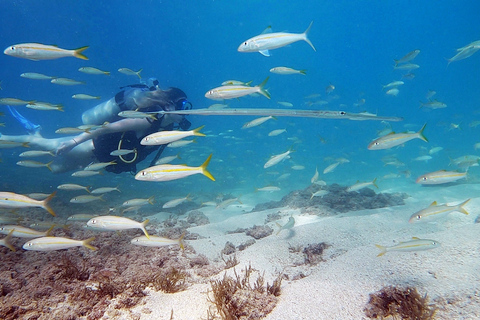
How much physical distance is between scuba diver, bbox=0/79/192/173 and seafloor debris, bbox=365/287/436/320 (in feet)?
19.2

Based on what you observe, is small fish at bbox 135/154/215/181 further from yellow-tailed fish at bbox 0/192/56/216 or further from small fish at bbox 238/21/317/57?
small fish at bbox 238/21/317/57

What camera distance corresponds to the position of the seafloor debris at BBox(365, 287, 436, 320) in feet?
6.77

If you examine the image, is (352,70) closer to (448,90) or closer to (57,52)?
(448,90)

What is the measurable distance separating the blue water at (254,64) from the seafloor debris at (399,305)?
18689mm

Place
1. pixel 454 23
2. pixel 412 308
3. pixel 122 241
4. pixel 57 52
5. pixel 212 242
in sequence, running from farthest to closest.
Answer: pixel 454 23
pixel 212 242
pixel 122 241
pixel 57 52
pixel 412 308

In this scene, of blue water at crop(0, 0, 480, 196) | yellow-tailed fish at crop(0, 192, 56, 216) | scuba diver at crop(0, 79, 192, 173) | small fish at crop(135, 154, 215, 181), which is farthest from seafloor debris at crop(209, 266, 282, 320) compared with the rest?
blue water at crop(0, 0, 480, 196)

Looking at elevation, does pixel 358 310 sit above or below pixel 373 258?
below

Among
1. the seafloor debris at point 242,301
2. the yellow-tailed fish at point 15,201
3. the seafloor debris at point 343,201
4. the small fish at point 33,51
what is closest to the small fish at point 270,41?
the small fish at point 33,51

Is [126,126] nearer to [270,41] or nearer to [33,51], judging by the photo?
[33,51]

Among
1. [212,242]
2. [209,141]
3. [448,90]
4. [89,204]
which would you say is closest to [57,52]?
[212,242]

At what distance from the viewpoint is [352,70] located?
105188 millimetres

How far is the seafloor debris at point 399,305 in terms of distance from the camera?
206 centimetres

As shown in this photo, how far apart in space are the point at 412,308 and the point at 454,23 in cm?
10544

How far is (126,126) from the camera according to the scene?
6.86m
